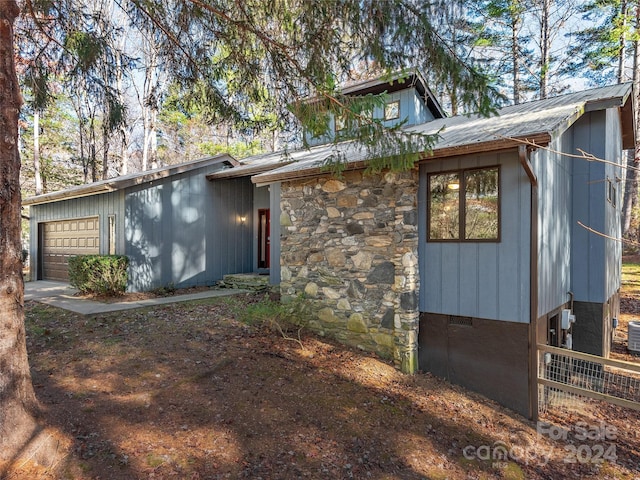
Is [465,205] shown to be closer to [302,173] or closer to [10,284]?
[302,173]

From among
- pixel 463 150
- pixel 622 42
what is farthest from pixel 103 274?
pixel 622 42

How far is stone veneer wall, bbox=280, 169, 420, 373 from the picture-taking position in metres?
5.15

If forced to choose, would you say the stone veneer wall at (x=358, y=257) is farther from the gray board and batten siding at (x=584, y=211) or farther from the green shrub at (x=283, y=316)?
the gray board and batten siding at (x=584, y=211)

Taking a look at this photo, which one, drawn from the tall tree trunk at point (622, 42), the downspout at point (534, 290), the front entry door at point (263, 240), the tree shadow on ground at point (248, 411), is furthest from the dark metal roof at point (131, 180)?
the tall tree trunk at point (622, 42)

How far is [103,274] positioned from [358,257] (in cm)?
597

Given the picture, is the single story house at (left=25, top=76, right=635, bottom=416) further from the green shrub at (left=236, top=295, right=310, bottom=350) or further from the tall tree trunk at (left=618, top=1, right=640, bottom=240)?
the tall tree trunk at (left=618, top=1, right=640, bottom=240)

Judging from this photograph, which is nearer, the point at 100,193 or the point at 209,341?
the point at 209,341

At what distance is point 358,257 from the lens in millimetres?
5582

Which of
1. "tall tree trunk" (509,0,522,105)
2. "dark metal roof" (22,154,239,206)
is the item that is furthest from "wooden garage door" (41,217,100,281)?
"tall tree trunk" (509,0,522,105)

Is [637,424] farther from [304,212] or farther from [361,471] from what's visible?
[304,212]

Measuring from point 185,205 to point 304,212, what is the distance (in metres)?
4.75

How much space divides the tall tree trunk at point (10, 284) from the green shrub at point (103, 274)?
18.6 feet

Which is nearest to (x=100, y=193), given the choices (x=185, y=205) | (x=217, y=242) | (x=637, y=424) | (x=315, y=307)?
(x=185, y=205)

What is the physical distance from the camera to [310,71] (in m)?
4.48
